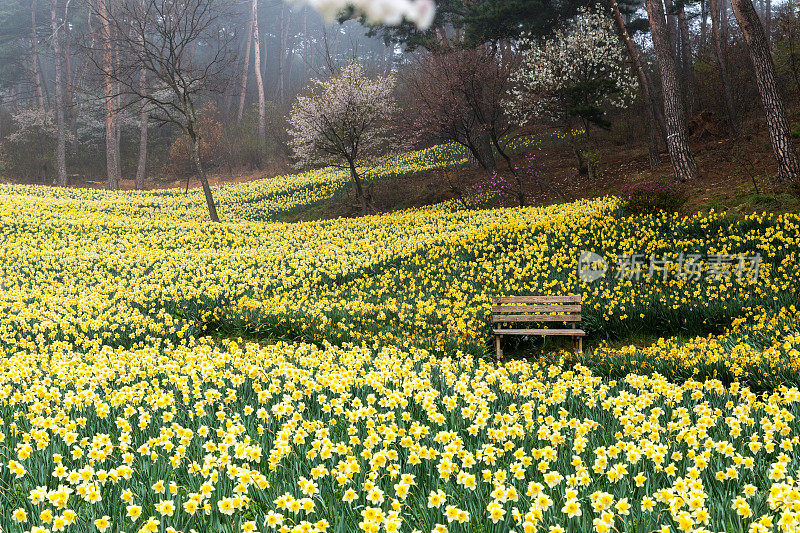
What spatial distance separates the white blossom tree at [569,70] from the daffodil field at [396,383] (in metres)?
5.19

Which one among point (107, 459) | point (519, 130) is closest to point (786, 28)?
point (519, 130)

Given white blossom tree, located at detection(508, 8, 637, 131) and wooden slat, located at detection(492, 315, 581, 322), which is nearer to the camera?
wooden slat, located at detection(492, 315, 581, 322)

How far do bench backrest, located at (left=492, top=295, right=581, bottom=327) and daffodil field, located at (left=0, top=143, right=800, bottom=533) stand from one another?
493mm

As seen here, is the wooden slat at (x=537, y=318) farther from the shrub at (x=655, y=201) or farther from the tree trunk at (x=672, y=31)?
the tree trunk at (x=672, y=31)

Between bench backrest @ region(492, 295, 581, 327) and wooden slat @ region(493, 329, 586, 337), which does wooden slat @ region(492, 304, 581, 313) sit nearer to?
bench backrest @ region(492, 295, 581, 327)

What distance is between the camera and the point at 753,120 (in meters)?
16.3

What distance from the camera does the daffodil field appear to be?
7.84ft

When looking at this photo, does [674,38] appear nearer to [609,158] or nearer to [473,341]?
[609,158]

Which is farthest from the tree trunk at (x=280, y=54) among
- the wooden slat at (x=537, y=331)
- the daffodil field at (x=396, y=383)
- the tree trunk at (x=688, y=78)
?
the wooden slat at (x=537, y=331)

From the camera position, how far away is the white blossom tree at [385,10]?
22.0 m

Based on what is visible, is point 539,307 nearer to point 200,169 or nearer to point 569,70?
point 569,70

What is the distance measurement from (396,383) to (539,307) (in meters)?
3.99

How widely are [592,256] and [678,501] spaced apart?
855cm

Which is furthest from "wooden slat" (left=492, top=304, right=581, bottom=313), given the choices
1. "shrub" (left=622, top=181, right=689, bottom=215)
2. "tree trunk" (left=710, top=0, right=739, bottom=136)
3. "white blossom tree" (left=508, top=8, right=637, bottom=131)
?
"tree trunk" (left=710, top=0, right=739, bottom=136)
